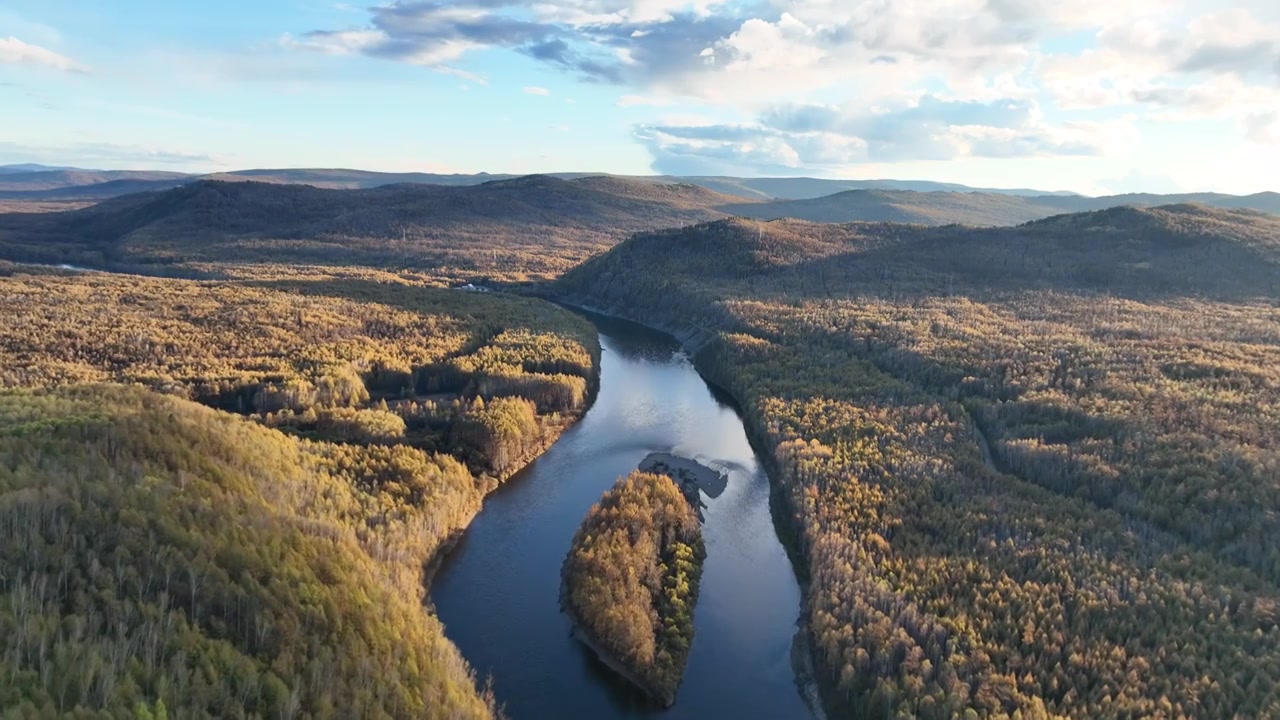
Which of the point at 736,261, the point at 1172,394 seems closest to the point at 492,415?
the point at 1172,394

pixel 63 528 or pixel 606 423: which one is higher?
pixel 63 528

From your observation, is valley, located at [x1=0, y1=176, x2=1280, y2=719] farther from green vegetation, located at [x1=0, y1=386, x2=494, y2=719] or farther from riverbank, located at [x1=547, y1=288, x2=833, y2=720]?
riverbank, located at [x1=547, y1=288, x2=833, y2=720]

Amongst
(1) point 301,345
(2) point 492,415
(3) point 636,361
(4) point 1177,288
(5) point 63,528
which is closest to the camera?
(5) point 63,528

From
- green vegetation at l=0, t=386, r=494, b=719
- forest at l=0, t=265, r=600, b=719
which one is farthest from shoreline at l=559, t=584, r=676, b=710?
green vegetation at l=0, t=386, r=494, b=719

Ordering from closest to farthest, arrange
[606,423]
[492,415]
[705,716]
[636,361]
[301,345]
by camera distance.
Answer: [705,716] → [492,415] → [606,423] → [301,345] → [636,361]

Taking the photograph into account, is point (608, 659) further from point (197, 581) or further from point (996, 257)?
point (996, 257)

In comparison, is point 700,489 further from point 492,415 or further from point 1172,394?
point 1172,394

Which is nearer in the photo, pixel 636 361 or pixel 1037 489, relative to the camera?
pixel 1037 489
